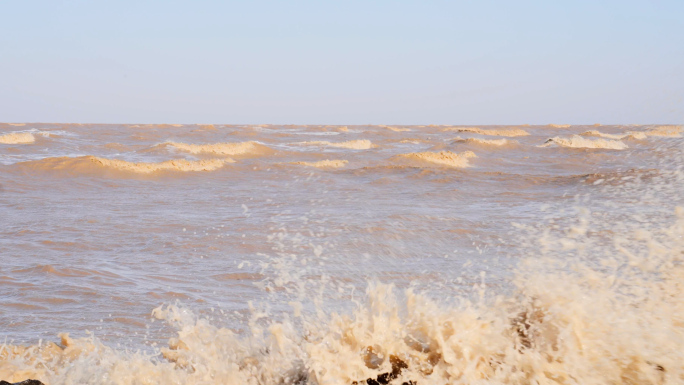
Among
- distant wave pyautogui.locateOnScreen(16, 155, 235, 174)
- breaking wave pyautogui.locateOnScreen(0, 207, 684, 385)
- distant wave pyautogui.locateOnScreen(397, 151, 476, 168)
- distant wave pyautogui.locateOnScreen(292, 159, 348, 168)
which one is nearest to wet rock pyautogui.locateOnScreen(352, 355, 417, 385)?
breaking wave pyautogui.locateOnScreen(0, 207, 684, 385)

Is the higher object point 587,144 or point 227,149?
point 587,144

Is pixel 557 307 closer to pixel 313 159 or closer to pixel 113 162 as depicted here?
pixel 113 162

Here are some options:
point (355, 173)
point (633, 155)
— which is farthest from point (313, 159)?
point (633, 155)

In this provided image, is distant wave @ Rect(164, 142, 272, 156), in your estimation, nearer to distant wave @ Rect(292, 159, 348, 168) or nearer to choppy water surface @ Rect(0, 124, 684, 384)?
distant wave @ Rect(292, 159, 348, 168)

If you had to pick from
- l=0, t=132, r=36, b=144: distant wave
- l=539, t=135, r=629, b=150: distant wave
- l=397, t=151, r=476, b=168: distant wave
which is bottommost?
l=0, t=132, r=36, b=144: distant wave

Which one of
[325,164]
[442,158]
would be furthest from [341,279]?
[442,158]

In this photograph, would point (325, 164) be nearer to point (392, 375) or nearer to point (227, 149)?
point (227, 149)

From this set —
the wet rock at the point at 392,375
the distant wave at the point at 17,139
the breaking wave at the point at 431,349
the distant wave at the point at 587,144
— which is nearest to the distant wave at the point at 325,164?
the distant wave at the point at 587,144

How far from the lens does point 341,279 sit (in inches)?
206

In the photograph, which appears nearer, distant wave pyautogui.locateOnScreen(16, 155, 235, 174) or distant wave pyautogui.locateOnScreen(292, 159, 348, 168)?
distant wave pyautogui.locateOnScreen(16, 155, 235, 174)

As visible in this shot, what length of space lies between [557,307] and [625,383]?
1.65ft

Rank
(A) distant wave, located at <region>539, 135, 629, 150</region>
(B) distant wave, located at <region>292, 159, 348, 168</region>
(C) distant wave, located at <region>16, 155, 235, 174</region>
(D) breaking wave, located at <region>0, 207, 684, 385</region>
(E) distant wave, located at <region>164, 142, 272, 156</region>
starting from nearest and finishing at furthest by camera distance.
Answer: (D) breaking wave, located at <region>0, 207, 684, 385</region> → (C) distant wave, located at <region>16, 155, 235, 174</region> → (B) distant wave, located at <region>292, 159, 348, 168</region> → (E) distant wave, located at <region>164, 142, 272, 156</region> → (A) distant wave, located at <region>539, 135, 629, 150</region>

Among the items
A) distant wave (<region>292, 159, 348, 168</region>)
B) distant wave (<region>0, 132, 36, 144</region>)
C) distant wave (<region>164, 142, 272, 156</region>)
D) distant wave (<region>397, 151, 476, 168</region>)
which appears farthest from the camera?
distant wave (<region>0, 132, 36, 144</region>)

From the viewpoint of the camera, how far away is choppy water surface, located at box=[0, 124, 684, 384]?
9.17 ft
